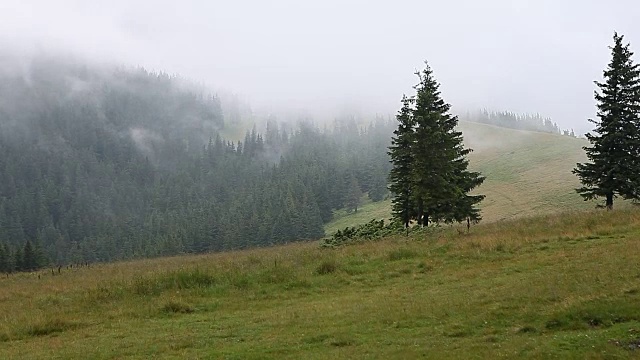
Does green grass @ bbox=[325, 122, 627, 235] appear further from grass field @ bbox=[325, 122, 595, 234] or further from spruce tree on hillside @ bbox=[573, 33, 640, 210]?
spruce tree on hillside @ bbox=[573, 33, 640, 210]

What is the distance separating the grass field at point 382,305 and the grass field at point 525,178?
40.3m

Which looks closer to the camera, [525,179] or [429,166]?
[429,166]

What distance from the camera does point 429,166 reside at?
3534cm

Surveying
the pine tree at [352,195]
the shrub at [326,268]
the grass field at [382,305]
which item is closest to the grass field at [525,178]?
the pine tree at [352,195]

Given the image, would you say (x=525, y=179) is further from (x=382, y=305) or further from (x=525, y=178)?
(x=382, y=305)

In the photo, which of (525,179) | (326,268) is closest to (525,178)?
(525,179)

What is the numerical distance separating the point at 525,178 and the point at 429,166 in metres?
82.1

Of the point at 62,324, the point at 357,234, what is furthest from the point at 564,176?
the point at 62,324

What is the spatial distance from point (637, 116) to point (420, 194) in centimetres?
1546

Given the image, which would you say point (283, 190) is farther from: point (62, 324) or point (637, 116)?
point (62, 324)

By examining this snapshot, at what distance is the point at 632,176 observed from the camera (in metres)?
32.3

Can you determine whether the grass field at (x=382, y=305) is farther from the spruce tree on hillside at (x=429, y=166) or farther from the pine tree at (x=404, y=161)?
the pine tree at (x=404, y=161)

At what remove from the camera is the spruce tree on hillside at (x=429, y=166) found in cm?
3519

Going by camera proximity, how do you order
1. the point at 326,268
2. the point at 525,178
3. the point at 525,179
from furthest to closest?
the point at 525,178 < the point at 525,179 < the point at 326,268
